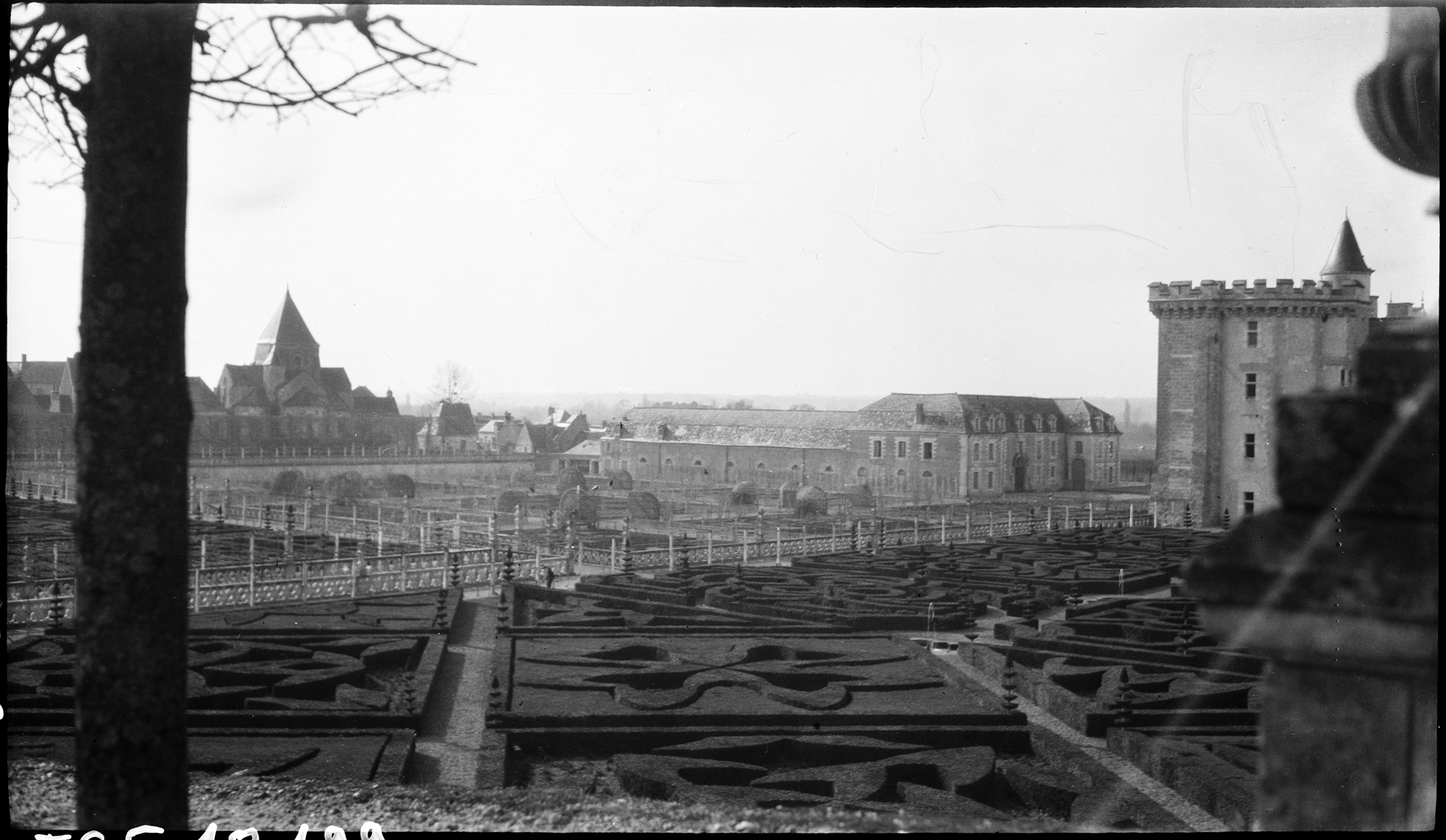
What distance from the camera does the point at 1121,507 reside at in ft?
114

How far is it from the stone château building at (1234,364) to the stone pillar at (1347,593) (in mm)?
30745

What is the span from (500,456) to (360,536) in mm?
20617

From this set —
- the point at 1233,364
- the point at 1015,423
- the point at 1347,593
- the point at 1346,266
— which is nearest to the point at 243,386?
the point at 1015,423

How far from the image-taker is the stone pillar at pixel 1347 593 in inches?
109

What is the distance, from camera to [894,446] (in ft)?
134

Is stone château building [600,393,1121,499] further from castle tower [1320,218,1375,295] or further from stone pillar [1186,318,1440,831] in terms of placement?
stone pillar [1186,318,1440,831]

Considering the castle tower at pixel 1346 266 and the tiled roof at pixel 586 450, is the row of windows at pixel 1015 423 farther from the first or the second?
the tiled roof at pixel 586 450

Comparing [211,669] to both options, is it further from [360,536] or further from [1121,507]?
[1121,507]

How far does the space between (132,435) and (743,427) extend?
131 feet

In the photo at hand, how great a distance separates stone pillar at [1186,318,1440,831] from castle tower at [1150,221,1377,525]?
30.2 m

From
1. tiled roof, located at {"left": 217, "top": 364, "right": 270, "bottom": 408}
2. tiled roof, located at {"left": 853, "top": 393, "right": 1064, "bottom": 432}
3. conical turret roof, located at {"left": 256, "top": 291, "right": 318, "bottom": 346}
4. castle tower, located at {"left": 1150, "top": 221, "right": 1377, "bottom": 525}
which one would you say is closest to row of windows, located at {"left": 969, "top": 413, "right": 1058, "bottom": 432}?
tiled roof, located at {"left": 853, "top": 393, "right": 1064, "bottom": 432}

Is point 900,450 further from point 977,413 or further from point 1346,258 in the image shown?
point 1346,258

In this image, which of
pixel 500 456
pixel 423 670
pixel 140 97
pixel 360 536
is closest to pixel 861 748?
pixel 423 670

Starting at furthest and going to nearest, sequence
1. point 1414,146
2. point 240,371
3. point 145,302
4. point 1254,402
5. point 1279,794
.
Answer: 1. point 240,371
2. point 1254,402
3. point 1414,146
4. point 145,302
5. point 1279,794
